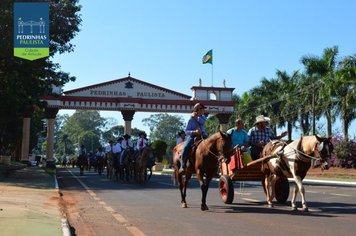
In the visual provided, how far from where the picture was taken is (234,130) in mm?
12914

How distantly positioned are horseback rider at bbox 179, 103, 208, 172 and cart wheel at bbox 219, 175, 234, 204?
1.05 metres

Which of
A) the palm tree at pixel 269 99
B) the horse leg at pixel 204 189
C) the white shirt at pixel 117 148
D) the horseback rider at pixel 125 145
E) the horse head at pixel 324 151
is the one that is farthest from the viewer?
the palm tree at pixel 269 99

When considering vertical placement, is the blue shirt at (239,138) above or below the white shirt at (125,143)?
below

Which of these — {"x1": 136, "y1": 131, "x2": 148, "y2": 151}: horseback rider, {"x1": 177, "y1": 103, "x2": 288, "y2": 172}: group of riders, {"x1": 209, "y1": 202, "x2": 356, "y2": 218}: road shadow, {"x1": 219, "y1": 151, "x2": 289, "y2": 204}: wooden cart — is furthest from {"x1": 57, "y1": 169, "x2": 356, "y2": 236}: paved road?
{"x1": 136, "y1": 131, "x2": 148, "y2": 151}: horseback rider

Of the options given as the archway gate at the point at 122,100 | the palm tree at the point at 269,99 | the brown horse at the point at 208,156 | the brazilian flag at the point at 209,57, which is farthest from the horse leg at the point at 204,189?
the palm tree at the point at 269,99

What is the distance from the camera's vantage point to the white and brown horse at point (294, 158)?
10.7m

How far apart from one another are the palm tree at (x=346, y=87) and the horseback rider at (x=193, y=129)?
31.7 metres

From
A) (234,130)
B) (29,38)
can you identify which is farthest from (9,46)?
(234,130)

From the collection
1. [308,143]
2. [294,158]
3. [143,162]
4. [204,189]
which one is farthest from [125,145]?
[308,143]

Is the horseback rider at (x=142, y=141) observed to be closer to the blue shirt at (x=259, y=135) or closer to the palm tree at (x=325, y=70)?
the blue shirt at (x=259, y=135)

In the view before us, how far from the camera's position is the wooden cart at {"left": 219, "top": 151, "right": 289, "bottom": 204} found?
12.3 meters

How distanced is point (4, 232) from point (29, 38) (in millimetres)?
18119

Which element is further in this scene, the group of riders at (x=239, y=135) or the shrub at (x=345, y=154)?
the shrub at (x=345, y=154)

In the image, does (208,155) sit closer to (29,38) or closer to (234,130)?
(234,130)
